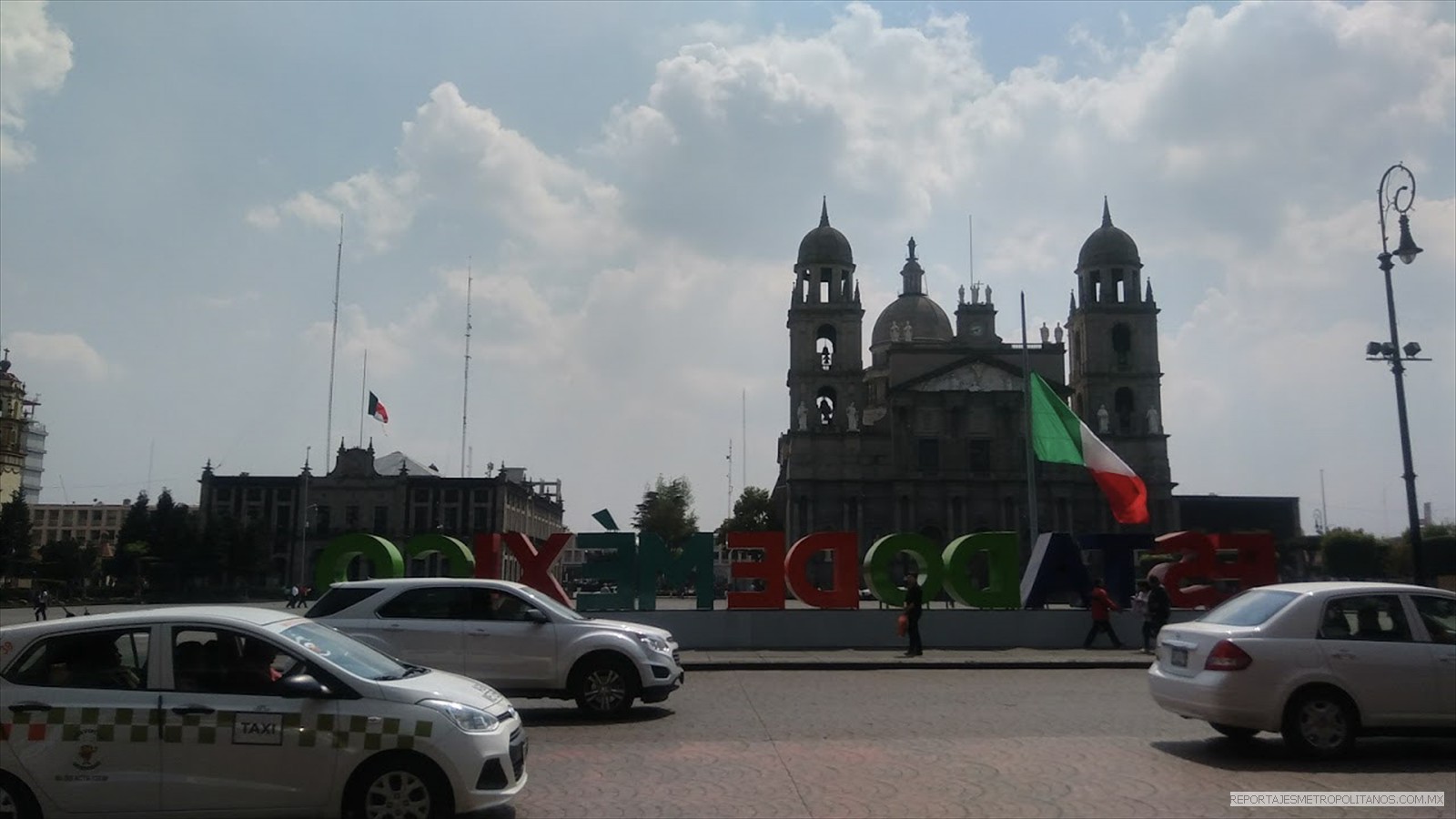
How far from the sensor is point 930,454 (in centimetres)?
7512

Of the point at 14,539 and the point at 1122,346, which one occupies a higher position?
the point at 1122,346

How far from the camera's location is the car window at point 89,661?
24.2 ft

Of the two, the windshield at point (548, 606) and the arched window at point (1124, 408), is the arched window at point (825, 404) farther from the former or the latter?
the windshield at point (548, 606)

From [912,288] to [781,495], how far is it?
20649 millimetres

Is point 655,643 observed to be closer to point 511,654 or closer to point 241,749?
point 511,654

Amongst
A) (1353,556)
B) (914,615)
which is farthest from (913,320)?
(914,615)

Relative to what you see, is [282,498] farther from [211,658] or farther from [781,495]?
[211,658]

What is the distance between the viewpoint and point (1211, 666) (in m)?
10.1

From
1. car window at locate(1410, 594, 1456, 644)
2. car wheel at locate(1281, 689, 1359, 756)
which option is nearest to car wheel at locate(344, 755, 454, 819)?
car wheel at locate(1281, 689, 1359, 756)

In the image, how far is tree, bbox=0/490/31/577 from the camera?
2547 inches

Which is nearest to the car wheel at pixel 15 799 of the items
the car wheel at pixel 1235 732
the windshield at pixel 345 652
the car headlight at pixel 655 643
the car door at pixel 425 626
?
the windshield at pixel 345 652

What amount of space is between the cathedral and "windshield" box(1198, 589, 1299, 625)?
62.3 metres

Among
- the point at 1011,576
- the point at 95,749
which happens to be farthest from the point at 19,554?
the point at 95,749

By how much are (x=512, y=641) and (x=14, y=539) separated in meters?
65.5
